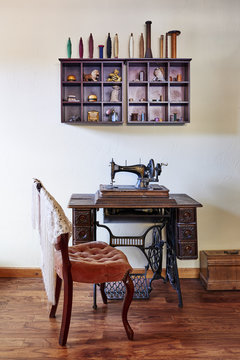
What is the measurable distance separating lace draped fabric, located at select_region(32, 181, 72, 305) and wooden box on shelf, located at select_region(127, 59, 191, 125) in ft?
3.91

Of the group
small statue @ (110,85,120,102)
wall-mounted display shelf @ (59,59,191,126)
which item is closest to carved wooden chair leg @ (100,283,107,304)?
wall-mounted display shelf @ (59,59,191,126)

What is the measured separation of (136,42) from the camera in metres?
3.02

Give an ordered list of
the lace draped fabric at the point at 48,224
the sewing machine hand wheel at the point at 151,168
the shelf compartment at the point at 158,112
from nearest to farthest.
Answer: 1. the lace draped fabric at the point at 48,224
2. the sewing machine hand wheel at the point at 151,168
3. the shelf compartment at the point at 158,112

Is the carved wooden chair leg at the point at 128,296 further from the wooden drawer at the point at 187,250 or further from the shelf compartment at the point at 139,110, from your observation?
the shelf compartment at the point at 139,110

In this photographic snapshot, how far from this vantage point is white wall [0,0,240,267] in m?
3.00

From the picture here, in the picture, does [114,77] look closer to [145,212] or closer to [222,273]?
[145,212]

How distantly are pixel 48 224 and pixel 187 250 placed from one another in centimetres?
115

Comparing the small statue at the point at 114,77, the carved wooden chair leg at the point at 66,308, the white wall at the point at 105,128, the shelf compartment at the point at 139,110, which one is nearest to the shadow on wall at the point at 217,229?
the white wall at the point at 105,128

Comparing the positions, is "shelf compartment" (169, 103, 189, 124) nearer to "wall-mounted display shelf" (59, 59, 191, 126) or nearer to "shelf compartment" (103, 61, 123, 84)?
"wall-mounted display shelf" (59, 59, 191, 126)

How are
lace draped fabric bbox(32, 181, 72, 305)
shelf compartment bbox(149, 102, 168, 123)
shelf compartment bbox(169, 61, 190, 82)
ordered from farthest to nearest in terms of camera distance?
shelf compartment bbox(149, 102, 168, 123) < shelf compartment bbox(169, 61, 190, 82) < lace draped fabric bbox(32, 181, 72, 305)

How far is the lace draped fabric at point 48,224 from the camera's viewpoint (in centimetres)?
194

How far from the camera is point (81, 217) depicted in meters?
2.50

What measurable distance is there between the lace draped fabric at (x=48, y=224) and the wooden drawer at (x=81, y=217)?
0.34m

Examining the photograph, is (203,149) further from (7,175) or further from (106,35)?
(7,175)
